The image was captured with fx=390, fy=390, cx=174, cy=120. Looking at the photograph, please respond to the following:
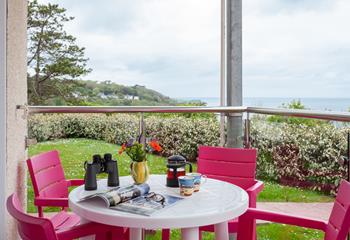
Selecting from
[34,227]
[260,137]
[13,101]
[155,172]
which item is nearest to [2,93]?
[13,101]

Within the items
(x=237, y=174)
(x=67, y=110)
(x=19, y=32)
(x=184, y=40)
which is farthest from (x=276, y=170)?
(x=184, y=40)

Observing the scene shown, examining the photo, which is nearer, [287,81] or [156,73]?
[156,73]

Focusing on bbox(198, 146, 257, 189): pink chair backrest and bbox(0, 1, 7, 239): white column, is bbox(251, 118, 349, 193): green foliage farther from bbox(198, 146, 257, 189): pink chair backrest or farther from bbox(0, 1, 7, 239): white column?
bbox(0, 1, 7, 239): white column

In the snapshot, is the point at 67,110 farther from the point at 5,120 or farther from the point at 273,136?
the point at 273,136

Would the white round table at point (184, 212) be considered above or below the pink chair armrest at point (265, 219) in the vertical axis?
above

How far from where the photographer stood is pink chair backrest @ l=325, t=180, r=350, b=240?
4.85 feet

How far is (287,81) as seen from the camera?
9367 millimetres

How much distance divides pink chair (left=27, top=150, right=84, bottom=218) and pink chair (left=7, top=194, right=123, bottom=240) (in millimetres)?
593

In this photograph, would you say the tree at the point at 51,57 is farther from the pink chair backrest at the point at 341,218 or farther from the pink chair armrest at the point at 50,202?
the pink chair backrest at the point at 341,218

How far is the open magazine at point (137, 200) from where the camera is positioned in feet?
5.37

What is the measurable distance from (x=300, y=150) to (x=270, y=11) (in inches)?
164

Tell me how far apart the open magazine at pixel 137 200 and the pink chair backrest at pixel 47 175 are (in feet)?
2.49

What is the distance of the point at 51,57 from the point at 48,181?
11.7 feet

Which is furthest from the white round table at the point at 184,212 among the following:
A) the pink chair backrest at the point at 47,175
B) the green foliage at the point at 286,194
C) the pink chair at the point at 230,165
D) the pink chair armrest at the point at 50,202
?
the green foliage at the point at 286,194
